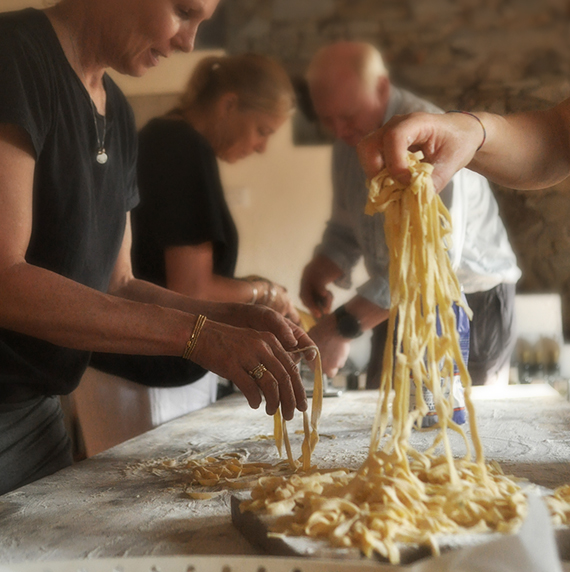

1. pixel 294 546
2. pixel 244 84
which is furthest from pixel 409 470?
pixel 244 84

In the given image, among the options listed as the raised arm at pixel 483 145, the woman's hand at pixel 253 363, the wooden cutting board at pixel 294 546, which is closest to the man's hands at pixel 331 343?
the raised arm at pixel 483 145

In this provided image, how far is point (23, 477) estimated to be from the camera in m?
1.07

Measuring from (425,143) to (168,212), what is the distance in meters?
1.19

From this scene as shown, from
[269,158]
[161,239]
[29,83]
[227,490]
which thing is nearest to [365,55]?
[269,158]

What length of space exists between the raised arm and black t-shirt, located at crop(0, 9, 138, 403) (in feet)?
1.81

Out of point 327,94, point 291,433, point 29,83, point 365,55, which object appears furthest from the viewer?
point 365,55

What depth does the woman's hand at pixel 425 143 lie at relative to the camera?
30.0 inches

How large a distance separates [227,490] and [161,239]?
47.6 inches

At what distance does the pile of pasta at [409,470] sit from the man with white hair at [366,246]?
48.1 inches

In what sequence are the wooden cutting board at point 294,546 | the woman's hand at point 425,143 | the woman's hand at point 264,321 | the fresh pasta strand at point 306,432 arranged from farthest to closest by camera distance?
the woman's hand at point 264,321
the fresh pasta strand at point 306,432
the woman's hand at point 425,143
the wooden cutting board at point 294,546

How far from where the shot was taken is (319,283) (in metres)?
2.31

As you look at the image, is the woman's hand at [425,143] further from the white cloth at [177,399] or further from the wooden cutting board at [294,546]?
the white cloth at [177,399]

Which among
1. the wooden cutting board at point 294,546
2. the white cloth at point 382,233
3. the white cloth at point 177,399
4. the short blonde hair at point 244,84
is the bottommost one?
the white cloth at point 177,399

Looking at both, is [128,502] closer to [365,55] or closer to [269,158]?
[269,158]
